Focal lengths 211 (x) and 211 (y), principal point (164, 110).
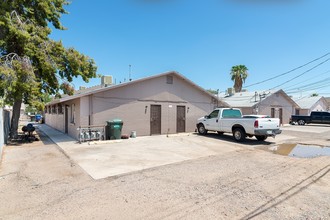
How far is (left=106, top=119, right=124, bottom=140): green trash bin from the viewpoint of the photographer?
41.7 feet

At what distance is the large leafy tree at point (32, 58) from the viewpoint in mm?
10211

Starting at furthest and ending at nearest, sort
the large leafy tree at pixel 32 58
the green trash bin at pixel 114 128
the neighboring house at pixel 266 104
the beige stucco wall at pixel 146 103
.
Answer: the neighboring house at pixel 266 104 → the beige stucco wall at pixel 146 103 → the green trash bin at pixel 114 128 → the large leafy tree at pixel 32 58

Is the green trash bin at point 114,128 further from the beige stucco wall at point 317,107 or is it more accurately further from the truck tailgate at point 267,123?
the beige stucco wall at point 317,107

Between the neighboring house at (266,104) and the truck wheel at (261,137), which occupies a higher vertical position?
the neighboring house at (266,104)

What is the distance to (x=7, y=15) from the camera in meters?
10.9

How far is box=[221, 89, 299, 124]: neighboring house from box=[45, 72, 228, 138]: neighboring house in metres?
9.69

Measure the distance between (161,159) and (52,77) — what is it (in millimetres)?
8521

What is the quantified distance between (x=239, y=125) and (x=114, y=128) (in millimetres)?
7432

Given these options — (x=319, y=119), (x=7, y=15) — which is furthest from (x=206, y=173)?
(x=319, y=119)

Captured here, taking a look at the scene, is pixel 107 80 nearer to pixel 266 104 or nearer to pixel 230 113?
pixel 230 113

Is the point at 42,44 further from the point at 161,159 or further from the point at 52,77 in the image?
the point at 161,159

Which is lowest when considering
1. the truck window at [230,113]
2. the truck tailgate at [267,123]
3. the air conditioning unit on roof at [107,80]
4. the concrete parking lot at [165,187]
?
the concrete parking lot at [165,187]

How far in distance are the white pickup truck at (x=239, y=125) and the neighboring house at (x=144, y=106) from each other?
7.04ft

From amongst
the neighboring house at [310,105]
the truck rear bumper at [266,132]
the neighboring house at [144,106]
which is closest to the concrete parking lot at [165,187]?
the truck rear bumper at [266,132]
